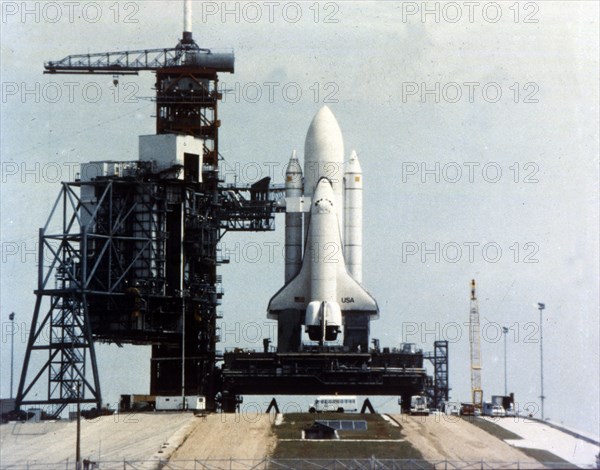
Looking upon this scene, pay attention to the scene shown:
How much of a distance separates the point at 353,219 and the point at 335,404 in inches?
730

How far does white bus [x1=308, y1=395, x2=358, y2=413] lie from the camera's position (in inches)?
4567

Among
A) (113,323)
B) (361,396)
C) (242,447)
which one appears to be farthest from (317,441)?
(113,323)

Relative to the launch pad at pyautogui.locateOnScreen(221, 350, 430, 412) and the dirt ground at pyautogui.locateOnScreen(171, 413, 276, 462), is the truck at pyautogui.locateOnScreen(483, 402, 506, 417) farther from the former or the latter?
the dirt ground at pyautogui.locateOnScreen(171, 413, 276, 462)

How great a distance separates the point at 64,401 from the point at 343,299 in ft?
77.7

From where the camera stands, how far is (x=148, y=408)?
120 meters

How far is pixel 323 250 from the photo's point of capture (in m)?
125

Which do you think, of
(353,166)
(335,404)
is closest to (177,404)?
(335,404)

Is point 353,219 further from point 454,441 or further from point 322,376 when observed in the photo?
point 454,441

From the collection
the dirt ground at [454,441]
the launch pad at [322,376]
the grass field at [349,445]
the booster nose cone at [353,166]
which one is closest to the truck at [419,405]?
the launch pad at [322,376]

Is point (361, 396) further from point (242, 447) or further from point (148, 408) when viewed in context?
point (242, 447)

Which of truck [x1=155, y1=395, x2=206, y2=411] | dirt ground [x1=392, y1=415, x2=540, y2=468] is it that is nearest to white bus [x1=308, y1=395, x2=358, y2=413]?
dirt ground [x1=392, y1=415, x2=540, y2=468]

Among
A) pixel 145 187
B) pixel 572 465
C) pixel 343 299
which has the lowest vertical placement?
pixel 572 465

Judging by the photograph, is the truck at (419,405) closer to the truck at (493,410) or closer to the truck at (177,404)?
the truck at (493,410)

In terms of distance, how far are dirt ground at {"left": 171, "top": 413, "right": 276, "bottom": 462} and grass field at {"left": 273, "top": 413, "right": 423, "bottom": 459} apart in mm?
999
